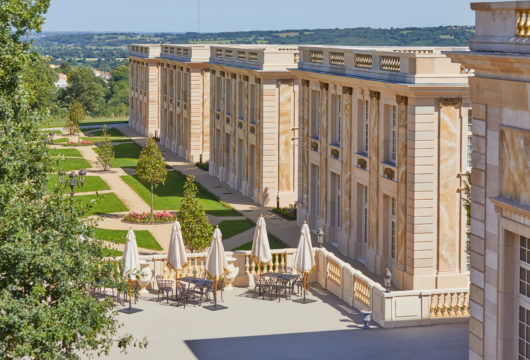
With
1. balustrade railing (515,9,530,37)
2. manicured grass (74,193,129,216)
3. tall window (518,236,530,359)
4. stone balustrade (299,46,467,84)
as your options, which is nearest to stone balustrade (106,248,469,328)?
stone balustrade (299,46,467,84)

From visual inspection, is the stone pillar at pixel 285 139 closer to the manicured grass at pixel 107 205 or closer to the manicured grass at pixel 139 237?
the manicured grass at pixel 107 205

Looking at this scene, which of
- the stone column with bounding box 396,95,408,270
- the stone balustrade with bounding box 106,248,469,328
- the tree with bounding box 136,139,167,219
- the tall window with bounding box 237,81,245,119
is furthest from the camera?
the tall window with bounding box 237,81,245,119

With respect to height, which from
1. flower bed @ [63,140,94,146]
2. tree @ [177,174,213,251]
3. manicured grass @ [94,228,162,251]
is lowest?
manicured grass @ [94,228,162,251]

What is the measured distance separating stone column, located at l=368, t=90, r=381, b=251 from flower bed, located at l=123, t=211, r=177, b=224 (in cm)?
1525

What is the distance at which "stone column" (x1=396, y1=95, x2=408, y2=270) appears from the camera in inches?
1307

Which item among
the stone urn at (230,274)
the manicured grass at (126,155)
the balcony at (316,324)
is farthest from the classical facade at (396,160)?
the manicured grass at (126,155)

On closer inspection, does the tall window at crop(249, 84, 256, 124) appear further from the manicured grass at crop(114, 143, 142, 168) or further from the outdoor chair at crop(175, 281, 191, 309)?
the outdoor chair at crop(175, 281, 191, 309)

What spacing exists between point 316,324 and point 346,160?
39.9ft

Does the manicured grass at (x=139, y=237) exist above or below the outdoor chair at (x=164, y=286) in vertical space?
below

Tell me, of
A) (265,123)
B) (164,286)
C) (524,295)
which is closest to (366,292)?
(164,286)

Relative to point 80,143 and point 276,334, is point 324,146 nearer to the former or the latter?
point 276,334

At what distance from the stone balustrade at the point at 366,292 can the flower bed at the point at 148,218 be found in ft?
50.7

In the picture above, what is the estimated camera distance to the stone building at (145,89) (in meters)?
94.9

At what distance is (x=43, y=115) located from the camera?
18.9 metres
